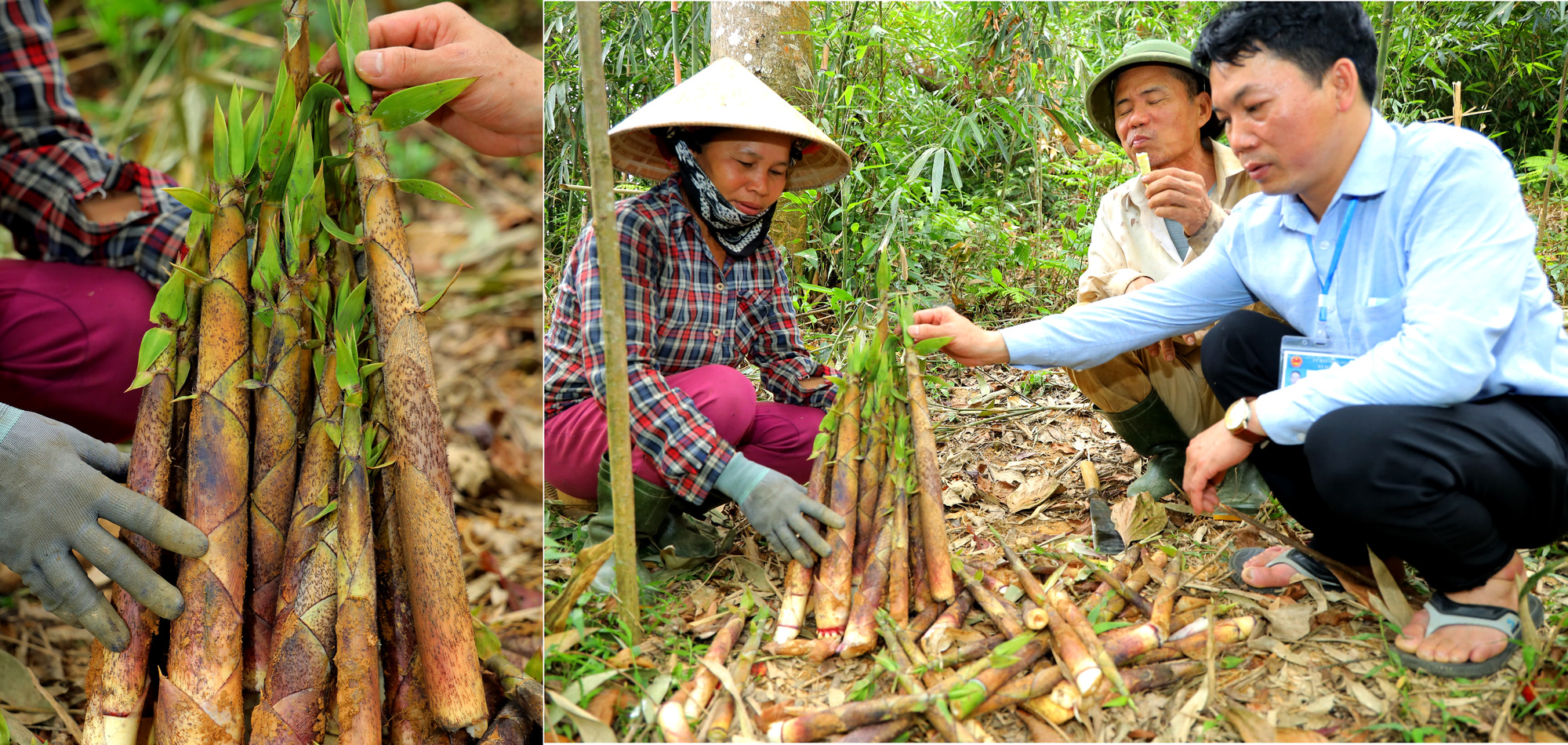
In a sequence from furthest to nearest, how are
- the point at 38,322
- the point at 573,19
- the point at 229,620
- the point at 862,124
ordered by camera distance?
the point at 862,124 → the point at 573,19 → the point at 38,322 → the point at 229,620

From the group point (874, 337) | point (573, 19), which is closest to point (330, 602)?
point (874, 337)

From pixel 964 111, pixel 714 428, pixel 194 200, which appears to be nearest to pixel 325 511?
pixel 194 200

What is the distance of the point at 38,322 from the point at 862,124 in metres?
2.73

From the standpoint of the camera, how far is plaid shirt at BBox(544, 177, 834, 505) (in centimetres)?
182

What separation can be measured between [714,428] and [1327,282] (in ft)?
4.21

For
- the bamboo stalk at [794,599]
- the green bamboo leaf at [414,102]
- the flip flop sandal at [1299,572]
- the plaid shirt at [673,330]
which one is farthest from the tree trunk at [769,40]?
the flip flop sandal at [1299,572]

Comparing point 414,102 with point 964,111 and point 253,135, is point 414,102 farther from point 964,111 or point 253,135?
point 964,111

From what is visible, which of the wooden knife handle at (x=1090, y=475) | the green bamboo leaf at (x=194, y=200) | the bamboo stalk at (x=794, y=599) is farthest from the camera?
the wooden knife handle at (x=1090, y=475)

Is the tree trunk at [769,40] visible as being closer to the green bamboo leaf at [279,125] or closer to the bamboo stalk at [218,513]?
the green bamboo leaf at [279,125]

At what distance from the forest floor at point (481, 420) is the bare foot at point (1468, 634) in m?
1.63

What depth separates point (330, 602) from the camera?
1361 millimetres

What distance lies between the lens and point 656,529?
2084 millimetres

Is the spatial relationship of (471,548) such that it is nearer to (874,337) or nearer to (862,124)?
(874,337)

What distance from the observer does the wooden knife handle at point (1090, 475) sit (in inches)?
97.7
